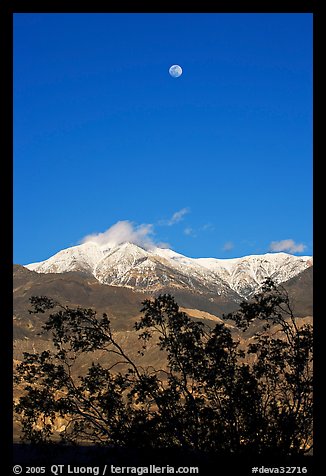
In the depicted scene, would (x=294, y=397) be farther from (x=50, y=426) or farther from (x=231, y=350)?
(x=50, y=426)

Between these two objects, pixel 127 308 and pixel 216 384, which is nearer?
pixel 216 384

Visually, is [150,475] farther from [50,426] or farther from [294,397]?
[294,397]

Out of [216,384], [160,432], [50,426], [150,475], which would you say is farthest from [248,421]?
[50,426]

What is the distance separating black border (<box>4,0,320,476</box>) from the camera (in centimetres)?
308

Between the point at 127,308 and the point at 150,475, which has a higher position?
the point at 127,308

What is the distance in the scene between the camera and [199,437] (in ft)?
18.4

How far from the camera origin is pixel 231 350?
6.05 meters
